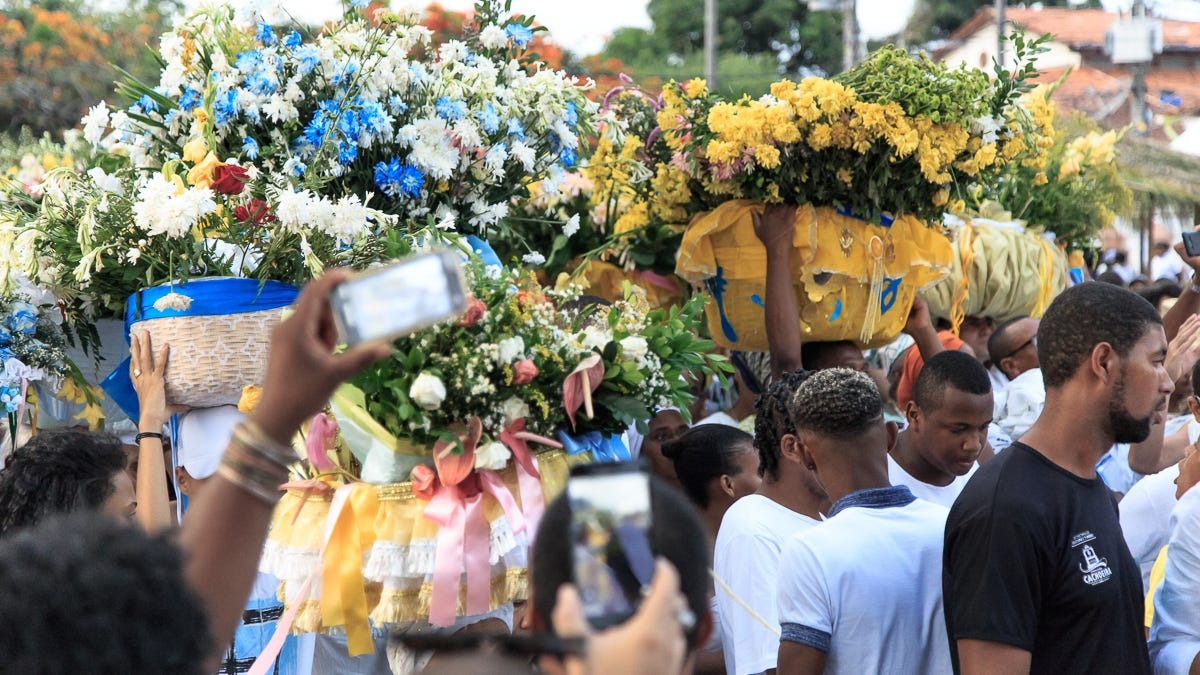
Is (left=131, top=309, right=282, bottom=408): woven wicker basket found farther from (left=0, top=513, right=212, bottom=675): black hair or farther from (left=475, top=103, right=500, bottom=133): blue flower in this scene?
(left=0, top=513, right=212, bottom=675): black hair

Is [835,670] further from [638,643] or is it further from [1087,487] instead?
[638,643]

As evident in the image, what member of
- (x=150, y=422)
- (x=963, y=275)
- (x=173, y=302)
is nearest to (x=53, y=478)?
(x=150, y=422)

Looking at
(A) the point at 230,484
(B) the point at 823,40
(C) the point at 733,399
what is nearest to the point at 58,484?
(A) the point at 230,484

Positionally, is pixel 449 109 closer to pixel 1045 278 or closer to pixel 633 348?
pixel 633 348

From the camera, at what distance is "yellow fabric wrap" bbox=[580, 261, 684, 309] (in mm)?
5637

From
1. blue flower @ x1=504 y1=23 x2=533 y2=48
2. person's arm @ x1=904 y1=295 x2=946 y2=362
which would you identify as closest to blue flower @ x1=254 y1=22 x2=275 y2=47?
blue flower @ x1=504 y1=23 x2=533 y2=48

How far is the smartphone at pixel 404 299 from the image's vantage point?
1529 millimetres

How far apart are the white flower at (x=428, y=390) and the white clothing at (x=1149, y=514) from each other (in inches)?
97.3

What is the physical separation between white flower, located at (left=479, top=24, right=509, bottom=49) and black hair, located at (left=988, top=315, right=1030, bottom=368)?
10.2 feet

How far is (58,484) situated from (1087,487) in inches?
102

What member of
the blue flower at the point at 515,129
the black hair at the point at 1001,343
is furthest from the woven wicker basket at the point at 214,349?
the black hair at the point at 1001,343

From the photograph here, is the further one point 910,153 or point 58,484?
point 910,153

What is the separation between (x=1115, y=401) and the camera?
328cm

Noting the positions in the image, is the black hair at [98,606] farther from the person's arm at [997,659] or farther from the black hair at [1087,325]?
the black hair at [1087,325]
